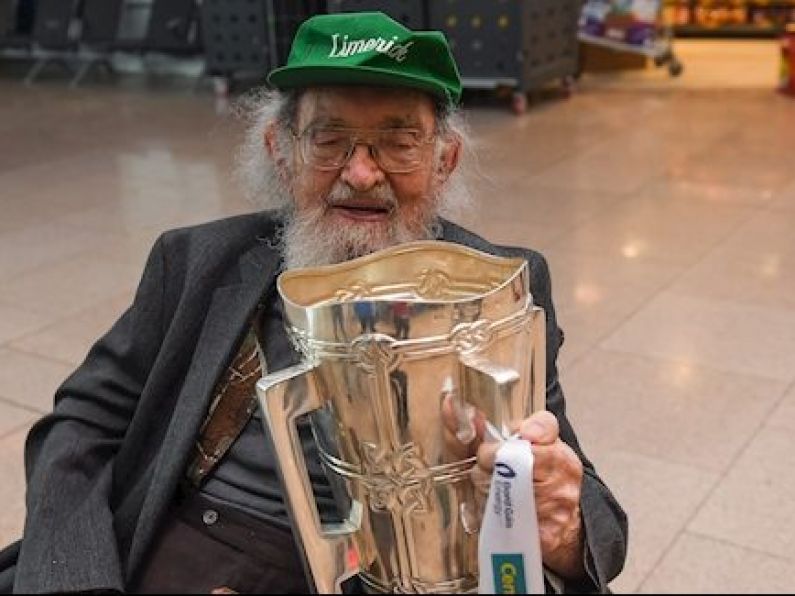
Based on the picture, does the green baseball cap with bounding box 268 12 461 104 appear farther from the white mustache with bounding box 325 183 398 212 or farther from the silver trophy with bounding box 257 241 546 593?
the silver trophy with bounding box 257 241 546 593

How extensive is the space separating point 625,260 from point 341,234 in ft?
9.14

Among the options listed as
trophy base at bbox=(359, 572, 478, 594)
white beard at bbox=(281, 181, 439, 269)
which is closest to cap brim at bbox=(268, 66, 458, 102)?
white beard at bbox=(281, 181, 439, 269)

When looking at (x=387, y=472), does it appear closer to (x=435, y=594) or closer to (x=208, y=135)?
(x=435, y=594)

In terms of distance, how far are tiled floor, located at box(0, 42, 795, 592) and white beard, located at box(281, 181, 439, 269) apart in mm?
305

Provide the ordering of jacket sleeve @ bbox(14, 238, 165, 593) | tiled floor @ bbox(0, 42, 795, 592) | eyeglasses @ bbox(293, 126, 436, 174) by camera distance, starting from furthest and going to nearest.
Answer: tiled floor @ bbox(0, 42, 795, 592) < eyeglasses @ bbox(293, 126, 436, 174) < jacket sleeve @ bbox(14, 238, 165, 593)

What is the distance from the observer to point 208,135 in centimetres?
670

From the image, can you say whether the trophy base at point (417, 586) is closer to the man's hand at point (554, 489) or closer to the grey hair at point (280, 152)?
the man's hand at point (554, 489)

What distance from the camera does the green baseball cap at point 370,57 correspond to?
4.16ft

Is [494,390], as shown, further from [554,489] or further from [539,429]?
[554,489]

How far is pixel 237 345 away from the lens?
4.40ft

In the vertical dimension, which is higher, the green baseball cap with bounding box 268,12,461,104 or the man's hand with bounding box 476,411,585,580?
the green baseball cap with bounding box 268,12,461,104

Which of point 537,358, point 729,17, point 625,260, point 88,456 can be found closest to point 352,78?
point 537,358

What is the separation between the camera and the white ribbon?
0.74 meters

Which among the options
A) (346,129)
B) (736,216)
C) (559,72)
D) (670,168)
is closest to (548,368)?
(346,129)
